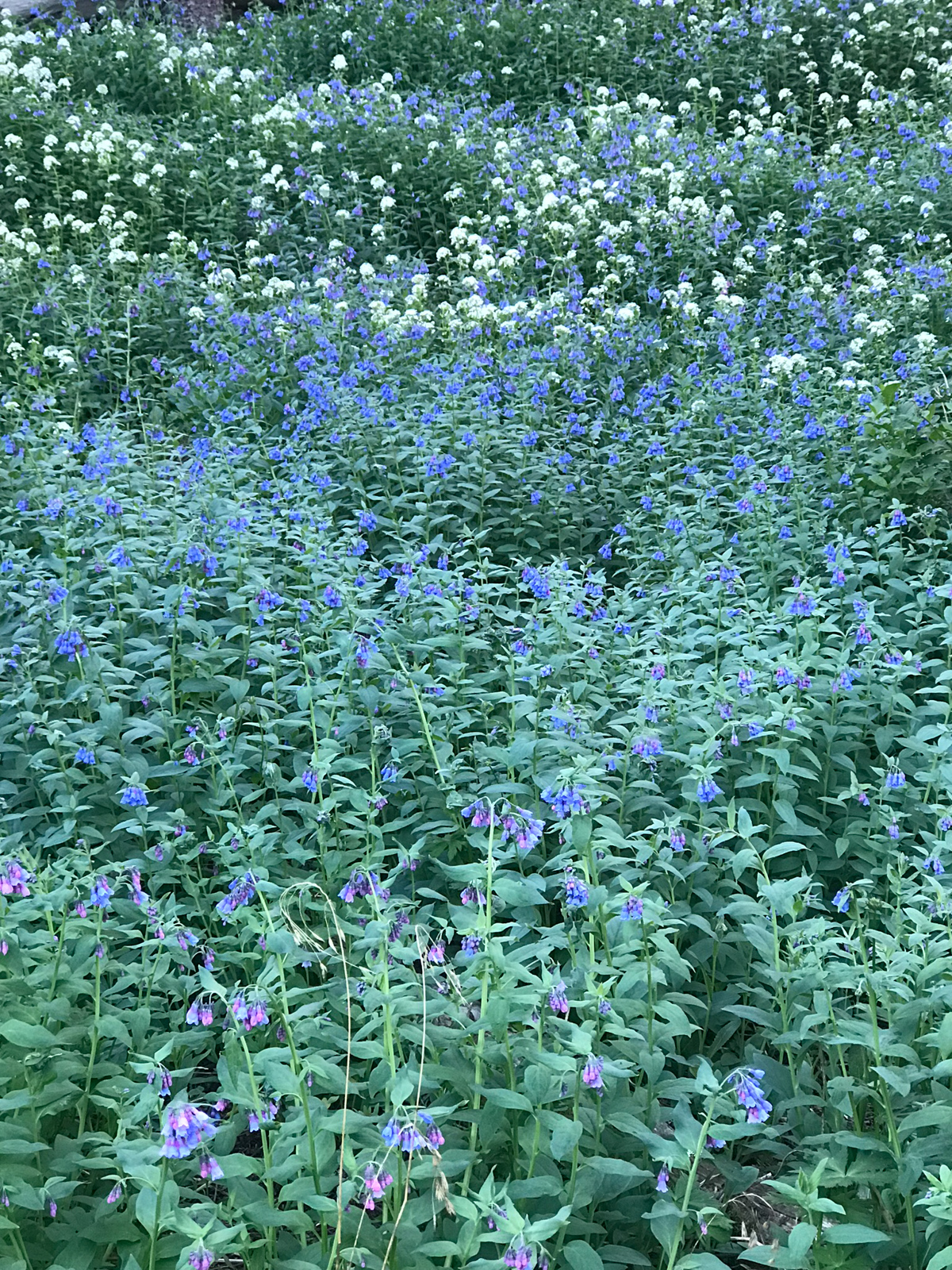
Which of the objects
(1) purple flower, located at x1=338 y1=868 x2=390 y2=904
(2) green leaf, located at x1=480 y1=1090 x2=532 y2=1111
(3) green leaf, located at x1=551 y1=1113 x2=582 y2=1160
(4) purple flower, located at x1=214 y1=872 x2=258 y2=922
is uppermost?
(1) purple flower, located at x1=338 y1=868 x2=390 y2=904

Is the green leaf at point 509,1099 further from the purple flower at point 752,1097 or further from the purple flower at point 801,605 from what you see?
the purple flower at point 801,605

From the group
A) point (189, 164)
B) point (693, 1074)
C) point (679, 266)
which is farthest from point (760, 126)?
point (693, 1074)

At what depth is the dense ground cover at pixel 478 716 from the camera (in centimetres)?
225

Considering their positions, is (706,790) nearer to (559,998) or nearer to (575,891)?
(575,891)

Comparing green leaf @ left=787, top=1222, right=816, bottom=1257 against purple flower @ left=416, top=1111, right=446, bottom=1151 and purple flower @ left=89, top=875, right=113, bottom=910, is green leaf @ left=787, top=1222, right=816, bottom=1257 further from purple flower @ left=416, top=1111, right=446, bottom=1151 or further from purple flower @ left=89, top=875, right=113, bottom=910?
purple flower @ left=89, top=875, right=113, bottom=910

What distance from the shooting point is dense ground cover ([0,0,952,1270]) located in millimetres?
2246

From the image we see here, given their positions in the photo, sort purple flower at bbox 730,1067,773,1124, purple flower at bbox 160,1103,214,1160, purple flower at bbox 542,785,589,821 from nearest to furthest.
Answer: purple flower at bbox 160,1103,214,1160, purple flower at bbox 730,1067,773,1124, purple flower at bbox 542,785,589,821

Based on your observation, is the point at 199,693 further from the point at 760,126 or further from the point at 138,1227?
the point at 760,126

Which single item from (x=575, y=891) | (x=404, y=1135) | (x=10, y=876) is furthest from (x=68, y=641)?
(x=404, y=1135)

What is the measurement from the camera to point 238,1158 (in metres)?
2.14

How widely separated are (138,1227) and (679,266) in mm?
7401

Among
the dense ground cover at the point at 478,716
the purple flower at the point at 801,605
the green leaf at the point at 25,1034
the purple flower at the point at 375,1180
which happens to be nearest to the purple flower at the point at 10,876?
the dense ground cover at the point at 478,716

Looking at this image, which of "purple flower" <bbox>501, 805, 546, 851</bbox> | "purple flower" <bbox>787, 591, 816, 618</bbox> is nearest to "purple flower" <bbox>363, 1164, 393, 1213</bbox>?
"purple flower" <bbox>501, 805, 546, 851</bbox>

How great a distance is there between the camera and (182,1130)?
1702mm
